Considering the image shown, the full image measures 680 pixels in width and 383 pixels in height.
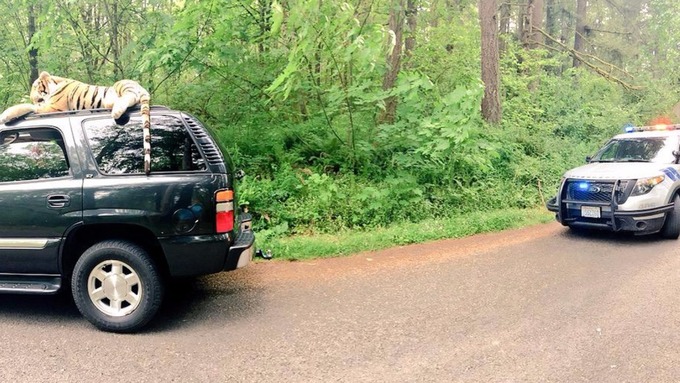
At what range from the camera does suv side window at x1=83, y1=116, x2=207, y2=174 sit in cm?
452

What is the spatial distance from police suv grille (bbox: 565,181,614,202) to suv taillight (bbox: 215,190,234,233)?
→ 6177 millimetres

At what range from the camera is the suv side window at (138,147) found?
4520 millimetres

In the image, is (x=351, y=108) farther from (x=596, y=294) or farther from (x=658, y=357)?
(x=658, y=357)

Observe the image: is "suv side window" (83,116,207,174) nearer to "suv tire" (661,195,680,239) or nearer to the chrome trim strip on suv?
the chrome trim strip on suv

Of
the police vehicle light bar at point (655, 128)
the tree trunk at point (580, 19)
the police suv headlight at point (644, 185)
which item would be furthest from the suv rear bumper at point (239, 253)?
the tree trunk at point (580, 19)

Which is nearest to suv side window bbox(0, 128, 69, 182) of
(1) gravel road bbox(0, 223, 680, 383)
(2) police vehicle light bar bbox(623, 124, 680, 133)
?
(1) gravel road bbox(0, 223, 680, 383)

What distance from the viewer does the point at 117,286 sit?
4438 mm

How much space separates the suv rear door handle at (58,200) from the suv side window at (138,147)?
1.32 ft

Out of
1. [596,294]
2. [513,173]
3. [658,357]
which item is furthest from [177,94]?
[658,357]

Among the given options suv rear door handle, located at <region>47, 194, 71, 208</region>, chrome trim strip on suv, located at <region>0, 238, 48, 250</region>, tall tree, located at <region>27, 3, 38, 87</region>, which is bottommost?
chrome trim strip on suv, located at <region>0, 238, 48, 250</region>

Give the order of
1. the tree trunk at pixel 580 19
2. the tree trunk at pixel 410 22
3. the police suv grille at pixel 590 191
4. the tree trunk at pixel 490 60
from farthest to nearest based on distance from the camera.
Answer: the tree trunk at pixel 580 19 < the tree trunk at pixel 490 60 < the tree trunk at pixel 410 22 < the police suv grille at pixel 590 191

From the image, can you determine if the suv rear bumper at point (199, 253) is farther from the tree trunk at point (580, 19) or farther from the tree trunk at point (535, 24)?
the tree trunk at point (580, 19)

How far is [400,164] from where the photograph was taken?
9.59m

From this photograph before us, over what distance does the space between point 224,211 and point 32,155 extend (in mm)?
1950
